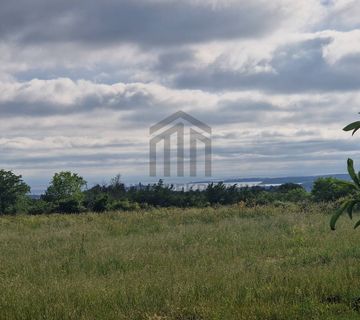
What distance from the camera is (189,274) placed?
311 inches

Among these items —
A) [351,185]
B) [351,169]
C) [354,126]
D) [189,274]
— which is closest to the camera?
[354,126]

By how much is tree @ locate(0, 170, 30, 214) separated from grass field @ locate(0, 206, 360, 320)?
3285 cm

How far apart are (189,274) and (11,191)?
42510 mm

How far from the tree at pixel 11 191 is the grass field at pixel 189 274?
32.9m

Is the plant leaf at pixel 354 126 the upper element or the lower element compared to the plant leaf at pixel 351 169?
upper

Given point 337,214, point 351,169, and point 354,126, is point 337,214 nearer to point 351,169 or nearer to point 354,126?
point 351,169

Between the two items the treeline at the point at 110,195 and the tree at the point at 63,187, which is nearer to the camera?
the treeline at the point at 110,195

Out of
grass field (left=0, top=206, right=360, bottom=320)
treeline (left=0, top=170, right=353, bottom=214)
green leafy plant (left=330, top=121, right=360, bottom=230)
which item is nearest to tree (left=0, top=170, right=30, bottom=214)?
treeline (left=0, top=170, right=353, bottom=214)

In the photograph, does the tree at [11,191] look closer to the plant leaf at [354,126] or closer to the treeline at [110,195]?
the treeline at [110,195]

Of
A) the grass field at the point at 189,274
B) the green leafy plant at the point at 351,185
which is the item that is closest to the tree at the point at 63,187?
the grass field at the point at 189,274

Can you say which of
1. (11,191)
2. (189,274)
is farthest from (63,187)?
(189,274)

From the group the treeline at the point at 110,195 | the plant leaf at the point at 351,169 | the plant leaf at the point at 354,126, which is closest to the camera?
the plant leaf at the point at 354,126

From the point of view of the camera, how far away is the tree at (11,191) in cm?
4619

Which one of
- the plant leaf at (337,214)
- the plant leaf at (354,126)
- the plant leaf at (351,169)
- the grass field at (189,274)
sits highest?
the plant leaf at (354,126)
